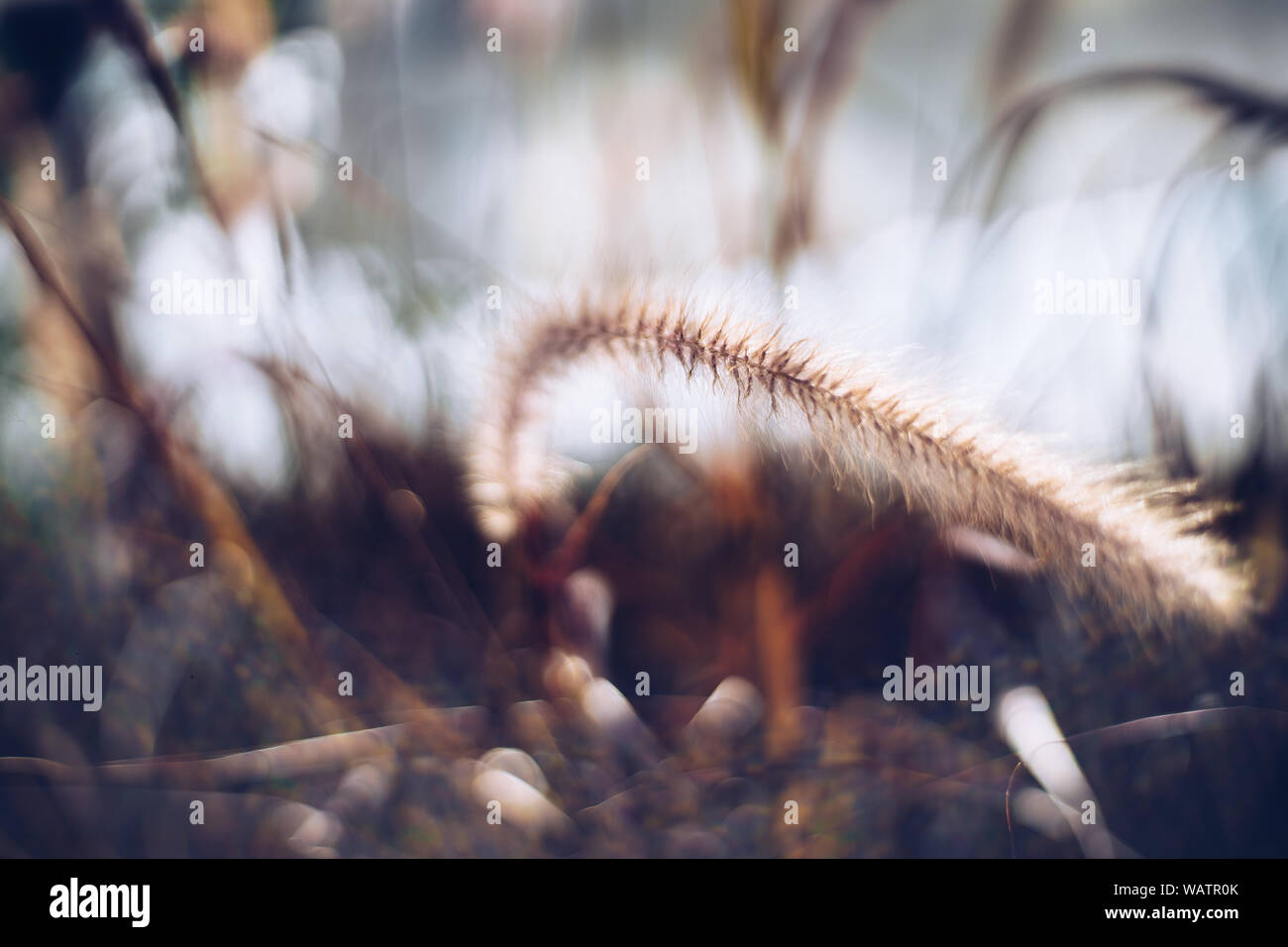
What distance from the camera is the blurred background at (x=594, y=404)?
111cm

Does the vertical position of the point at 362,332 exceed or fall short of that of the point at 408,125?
it falls short

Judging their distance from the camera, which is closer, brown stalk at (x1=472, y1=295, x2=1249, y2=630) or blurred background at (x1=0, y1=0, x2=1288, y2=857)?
brown stalk at (x1=472, y1=295, x2=1249, y2=630)

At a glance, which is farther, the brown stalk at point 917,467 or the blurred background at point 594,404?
the blurred background at point 594,404

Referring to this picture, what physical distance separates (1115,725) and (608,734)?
0.84 meters

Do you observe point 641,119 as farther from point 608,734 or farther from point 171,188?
point 608,734

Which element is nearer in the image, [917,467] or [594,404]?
[917,467]

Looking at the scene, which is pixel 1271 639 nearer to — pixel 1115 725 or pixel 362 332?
pixel 1115 725

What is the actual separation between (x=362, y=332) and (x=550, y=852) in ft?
2.99

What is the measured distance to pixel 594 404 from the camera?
1117 mm

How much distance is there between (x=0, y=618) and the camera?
1160 mm

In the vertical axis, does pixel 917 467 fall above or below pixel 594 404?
below

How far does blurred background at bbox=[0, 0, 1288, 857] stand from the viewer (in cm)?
111
